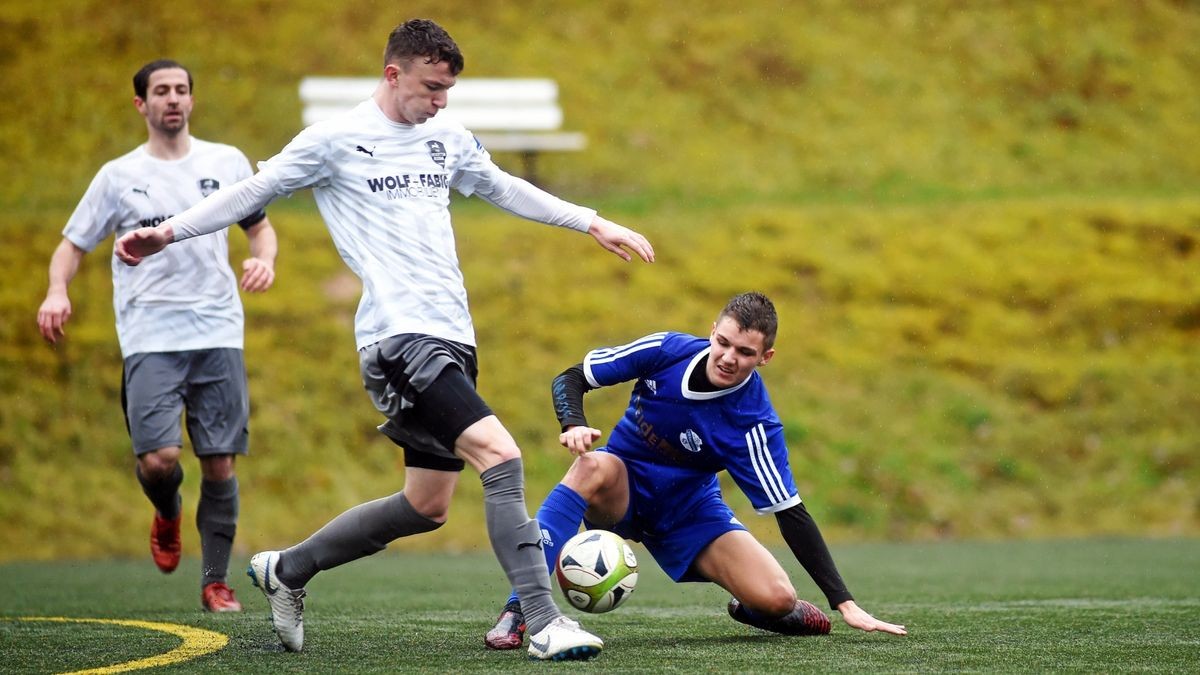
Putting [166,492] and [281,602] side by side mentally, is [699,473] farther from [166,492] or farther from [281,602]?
[166,492]

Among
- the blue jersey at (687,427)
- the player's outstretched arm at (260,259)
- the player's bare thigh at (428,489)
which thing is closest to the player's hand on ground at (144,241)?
the player's outstretched arm at (260,259)

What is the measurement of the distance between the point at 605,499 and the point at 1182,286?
1071 cm

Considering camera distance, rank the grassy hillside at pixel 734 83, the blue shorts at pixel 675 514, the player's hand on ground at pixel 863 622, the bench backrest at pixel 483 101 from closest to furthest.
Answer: the player's hand on ground at pixel 863 622 → the blue shorts at pixel 675 514 → the bench backrest at pixel 483 101 → the grassy hillside at pixel 734 83

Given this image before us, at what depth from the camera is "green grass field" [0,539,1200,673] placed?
187 inches

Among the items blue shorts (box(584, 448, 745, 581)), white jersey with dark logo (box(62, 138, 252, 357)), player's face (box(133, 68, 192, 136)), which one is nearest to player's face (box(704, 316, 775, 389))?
blue shorts (box(584, 448, 745, 581))

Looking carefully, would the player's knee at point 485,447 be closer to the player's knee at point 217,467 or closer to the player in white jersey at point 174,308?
the player in white jersey at point 174,308

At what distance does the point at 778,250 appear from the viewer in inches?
584

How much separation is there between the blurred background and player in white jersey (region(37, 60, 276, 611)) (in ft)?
15.5

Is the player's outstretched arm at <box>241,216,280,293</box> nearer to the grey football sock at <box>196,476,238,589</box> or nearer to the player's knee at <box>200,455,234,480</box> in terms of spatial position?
the player's knee at <box>200,455,234,480</box>

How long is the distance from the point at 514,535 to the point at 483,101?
40.8 feet

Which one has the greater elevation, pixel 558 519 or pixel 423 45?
pixel 423 45

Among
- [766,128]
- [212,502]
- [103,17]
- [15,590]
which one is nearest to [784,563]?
[212,502]

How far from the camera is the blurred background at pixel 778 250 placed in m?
12.4

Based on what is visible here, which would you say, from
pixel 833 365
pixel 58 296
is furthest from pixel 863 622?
pixel 833 365
